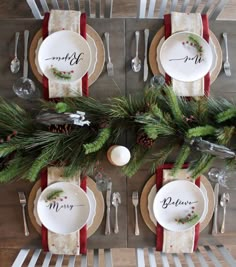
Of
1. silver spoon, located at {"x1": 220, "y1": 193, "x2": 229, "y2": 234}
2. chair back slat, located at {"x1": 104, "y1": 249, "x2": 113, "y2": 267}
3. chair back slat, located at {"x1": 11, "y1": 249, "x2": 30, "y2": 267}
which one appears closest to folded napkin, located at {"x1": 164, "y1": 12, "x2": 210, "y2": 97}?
silver spoon, located at {"x1": 220, "y1": 193, "x2": 229, "y2": 234}

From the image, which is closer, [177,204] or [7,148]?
[7,148]

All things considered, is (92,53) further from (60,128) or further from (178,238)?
(178,238)

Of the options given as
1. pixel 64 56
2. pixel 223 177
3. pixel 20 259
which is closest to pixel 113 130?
pixel 64 56

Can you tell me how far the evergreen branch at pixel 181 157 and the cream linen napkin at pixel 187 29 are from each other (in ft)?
0.65

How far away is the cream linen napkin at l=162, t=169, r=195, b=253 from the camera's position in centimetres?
107

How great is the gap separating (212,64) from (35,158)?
0.66 m

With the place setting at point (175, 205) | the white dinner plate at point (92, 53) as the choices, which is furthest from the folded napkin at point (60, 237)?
the white dinner plate at point (92, 53)

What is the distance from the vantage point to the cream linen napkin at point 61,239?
105cm

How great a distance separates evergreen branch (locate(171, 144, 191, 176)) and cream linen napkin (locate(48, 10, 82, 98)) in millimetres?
374

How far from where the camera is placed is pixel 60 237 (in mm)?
1061

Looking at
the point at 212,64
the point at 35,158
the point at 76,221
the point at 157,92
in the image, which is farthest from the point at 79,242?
the point at 212,64

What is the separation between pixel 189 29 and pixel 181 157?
437 millimetres

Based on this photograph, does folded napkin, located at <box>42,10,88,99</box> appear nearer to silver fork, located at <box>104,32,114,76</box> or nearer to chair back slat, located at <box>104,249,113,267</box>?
silver fork, located at <box>104,32,114,76</box>

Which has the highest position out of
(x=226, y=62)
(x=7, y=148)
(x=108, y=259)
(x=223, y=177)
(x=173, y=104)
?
(x=226, y=62)
